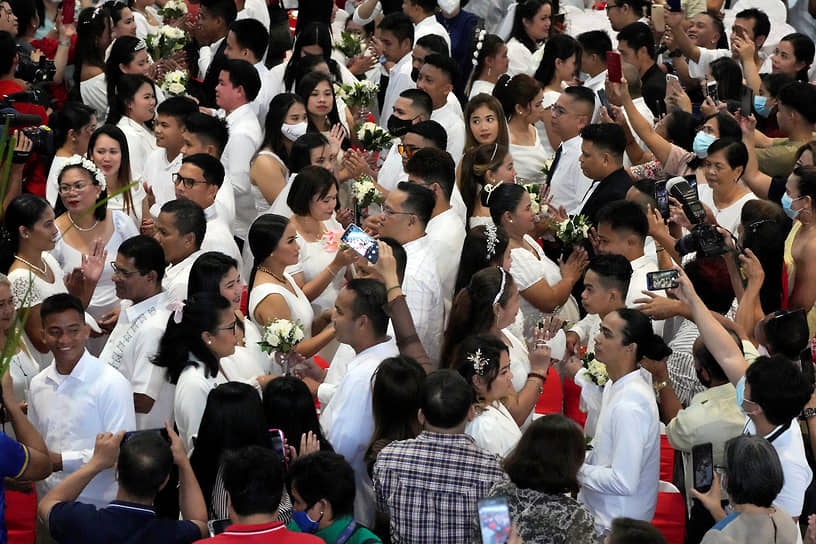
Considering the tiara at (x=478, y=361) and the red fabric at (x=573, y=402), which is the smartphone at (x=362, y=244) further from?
the red fabric at (x=573, y=402)

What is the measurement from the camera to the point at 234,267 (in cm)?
591

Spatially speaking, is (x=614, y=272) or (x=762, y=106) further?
(x=762, y=106)

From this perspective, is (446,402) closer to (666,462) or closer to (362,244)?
(362,244)

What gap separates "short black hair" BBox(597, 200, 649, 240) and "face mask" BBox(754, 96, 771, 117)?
339cm

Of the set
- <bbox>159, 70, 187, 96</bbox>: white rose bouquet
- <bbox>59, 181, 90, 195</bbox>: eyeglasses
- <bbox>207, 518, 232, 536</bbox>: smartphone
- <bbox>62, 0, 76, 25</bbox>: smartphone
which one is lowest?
<bbox>207, 518, 232, 536</bbox>: smartphone

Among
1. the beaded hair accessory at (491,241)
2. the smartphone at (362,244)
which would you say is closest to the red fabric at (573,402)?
the beaded hair accessory at (491,241)

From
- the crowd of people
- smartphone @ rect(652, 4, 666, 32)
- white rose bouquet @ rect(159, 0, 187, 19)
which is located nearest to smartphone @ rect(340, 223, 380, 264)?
the crowd of people

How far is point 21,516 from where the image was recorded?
5398 millimetres

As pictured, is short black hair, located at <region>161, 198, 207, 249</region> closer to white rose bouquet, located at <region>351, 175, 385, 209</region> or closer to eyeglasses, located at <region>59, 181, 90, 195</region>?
eyeglasses, located at <region>59, 181, 90, 195</region>

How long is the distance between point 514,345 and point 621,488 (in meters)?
1.27

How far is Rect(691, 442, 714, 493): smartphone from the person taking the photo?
4715mm

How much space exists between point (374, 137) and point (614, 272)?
2910 millimetres

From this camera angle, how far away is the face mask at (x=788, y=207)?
677cm

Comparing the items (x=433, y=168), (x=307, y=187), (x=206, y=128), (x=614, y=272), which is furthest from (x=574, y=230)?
(x=206, y=128)
